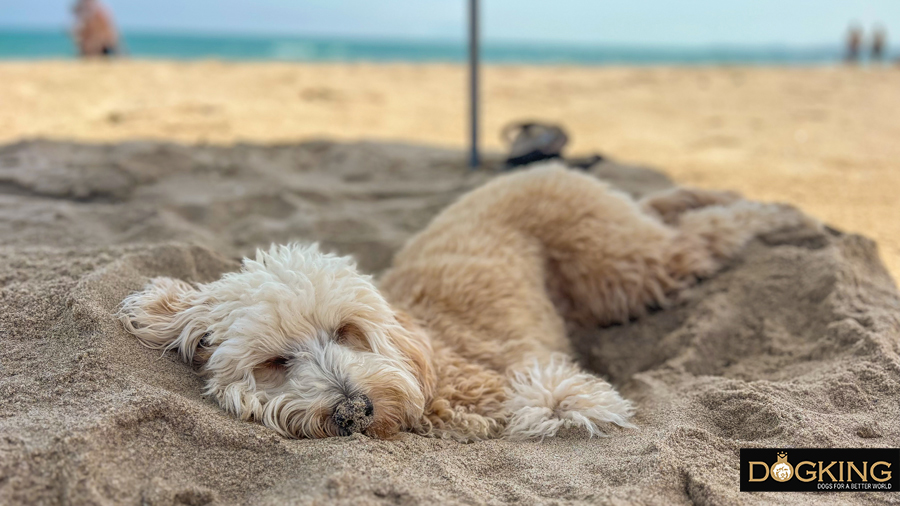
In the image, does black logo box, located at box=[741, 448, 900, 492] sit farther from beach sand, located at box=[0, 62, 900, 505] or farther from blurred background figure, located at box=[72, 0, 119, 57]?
blurred background figure, located at box=[72, 0, 119, 57]

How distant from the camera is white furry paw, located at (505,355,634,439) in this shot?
8.99 ft

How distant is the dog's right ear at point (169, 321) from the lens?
2.60 m

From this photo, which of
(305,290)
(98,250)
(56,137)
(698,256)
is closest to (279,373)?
(305,290)

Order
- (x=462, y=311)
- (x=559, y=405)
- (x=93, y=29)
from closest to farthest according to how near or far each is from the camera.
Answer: (x=559, y=405)
(x=462, y=311)
(x=93, y=29)

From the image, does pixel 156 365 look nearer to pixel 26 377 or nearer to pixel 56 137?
pixel 26 377

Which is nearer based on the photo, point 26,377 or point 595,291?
point 26,377

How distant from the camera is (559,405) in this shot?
286 centimetres

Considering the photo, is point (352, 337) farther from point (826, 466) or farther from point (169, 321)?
point (826, 466)

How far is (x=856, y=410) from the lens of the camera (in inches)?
98.3

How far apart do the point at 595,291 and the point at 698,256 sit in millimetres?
755

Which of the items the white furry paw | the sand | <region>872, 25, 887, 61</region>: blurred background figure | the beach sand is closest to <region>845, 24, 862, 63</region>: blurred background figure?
<region>872, 25, 887, 61</region>: blurred background figure

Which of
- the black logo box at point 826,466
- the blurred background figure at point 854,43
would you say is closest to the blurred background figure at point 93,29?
the black logo box at point 826,466

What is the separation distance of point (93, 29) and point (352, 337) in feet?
45.4

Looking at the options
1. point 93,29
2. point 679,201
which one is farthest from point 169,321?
point 93,29
